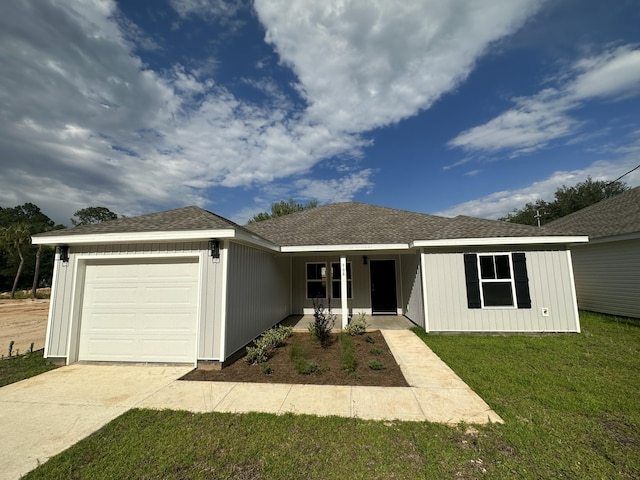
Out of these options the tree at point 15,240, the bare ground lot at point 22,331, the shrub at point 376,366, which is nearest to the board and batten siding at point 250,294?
the shrub at point 376,366

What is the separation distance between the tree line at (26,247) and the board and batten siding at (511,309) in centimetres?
2705

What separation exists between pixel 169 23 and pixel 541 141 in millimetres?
16219

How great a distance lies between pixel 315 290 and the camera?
1120 centimetres

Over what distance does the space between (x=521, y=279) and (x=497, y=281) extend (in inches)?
23.9

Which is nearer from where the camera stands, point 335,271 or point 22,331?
point 22,331

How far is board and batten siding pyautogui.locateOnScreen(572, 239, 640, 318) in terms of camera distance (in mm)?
8859

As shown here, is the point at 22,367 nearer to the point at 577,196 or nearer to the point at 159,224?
the point at 159,224

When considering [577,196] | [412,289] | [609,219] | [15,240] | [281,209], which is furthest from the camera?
[281,209]

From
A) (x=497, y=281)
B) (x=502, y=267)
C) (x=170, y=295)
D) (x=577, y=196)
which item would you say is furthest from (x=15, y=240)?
(x=577, y=196)

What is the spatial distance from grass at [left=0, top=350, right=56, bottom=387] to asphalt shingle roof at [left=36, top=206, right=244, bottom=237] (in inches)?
106

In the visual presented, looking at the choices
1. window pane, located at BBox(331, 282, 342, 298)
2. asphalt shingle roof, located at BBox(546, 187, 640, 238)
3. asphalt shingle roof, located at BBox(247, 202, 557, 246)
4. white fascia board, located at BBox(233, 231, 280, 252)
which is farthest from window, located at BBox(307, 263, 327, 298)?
asphalt shingle roof, located at BBox(546, 187, 640, 238)

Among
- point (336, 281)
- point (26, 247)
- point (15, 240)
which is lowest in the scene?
point (336, 281)

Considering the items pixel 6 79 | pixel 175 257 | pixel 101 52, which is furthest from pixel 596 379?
pixel 6 79

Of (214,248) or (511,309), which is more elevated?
(214,248)
